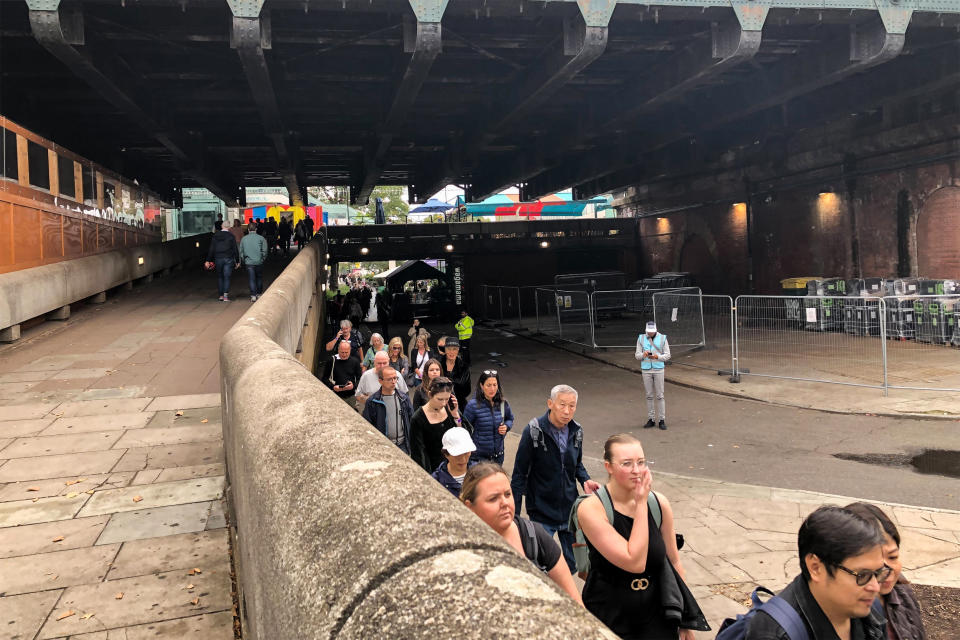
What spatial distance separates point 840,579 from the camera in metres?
2.33

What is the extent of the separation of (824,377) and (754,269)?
48.0ft

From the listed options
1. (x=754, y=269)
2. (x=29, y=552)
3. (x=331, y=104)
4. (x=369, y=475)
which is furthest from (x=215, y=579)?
(x=754, y=269)

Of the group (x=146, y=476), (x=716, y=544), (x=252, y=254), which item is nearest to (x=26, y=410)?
(x=146, y=476)

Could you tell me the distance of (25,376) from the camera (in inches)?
364

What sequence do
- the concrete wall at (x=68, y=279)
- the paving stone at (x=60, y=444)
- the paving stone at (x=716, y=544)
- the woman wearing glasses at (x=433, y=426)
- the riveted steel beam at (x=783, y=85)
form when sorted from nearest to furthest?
the woman wearing glasses at (x=433, y=426) < the paving stone at (x=60, y=444) < the paving stone at (x=716, y=544) < the concrete wall at (x=68, y=279) < the riveted steel beam at (x=783, y=85)

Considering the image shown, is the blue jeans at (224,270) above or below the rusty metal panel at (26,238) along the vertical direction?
below

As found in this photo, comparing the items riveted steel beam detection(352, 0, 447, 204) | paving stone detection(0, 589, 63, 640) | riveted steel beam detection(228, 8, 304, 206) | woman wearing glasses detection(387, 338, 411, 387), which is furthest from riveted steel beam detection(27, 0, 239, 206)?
paving stone detection(0, 589, 63, 640)

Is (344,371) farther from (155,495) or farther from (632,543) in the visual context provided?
(632,543)

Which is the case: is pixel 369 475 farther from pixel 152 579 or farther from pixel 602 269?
pixel 602 269

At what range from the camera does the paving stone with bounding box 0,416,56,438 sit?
269 inches

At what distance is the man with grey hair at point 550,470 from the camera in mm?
5250

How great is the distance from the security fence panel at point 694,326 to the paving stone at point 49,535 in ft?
52.9

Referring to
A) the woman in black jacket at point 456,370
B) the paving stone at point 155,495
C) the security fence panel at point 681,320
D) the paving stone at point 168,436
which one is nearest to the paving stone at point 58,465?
the paving stone at point 168,436

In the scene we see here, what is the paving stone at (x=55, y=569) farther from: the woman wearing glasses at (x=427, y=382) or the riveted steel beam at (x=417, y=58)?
the riveted steel beam at (x=417, y=58)
